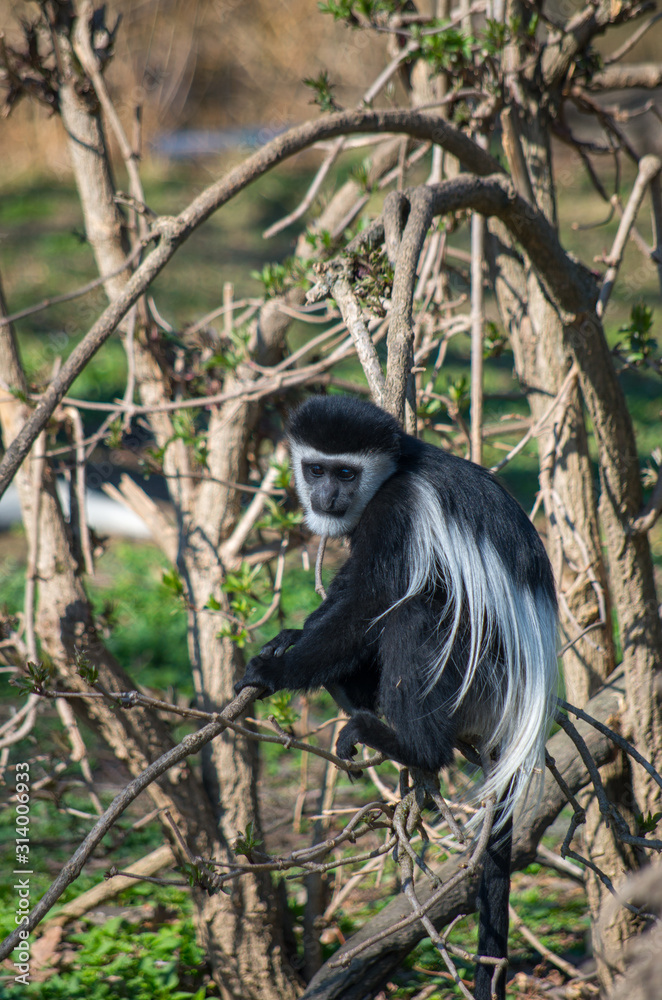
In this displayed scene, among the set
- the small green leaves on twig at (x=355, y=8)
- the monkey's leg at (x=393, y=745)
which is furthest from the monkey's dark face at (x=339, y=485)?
the small green leaves on twig at (x=355, y=8)

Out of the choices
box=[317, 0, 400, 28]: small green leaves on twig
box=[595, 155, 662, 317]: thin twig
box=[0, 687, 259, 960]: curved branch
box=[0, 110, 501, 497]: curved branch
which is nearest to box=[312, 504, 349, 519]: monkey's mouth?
A: box=[0, 110, 501, 497]: curved branch

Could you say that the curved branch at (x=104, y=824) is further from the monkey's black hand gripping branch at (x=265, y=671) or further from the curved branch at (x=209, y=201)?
the curved branch at (x=209, y=201)

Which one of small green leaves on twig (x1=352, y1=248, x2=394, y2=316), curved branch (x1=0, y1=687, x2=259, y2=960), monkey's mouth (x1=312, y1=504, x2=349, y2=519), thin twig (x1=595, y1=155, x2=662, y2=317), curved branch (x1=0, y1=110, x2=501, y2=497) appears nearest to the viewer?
curved branch (x1=0, y1=687, x2=259, y2=960)

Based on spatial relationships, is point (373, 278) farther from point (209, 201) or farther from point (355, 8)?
point (355, 8)

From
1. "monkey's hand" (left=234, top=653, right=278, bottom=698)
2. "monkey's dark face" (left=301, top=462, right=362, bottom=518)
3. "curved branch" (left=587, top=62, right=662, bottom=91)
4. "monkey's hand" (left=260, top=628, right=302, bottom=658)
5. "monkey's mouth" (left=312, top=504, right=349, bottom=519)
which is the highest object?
"curved branch" (left=587, top=62, right=662, bottom=91)

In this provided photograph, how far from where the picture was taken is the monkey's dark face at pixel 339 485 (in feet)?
6.07

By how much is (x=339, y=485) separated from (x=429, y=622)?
1.30 feet

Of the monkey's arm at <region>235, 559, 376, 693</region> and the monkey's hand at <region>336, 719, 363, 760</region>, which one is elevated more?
the monkey's arm at <region>235, 559, 376, 693</region>

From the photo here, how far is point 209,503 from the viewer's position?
2.58m

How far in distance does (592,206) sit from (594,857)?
9835 mm

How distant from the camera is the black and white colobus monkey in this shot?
162 centimetres

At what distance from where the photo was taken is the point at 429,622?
1.68m

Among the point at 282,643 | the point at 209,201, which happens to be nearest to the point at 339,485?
the point at 282,643

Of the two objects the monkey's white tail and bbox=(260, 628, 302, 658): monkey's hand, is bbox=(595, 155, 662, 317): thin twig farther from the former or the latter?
bbox=(260, 628, 302, 658): monkey's hand
